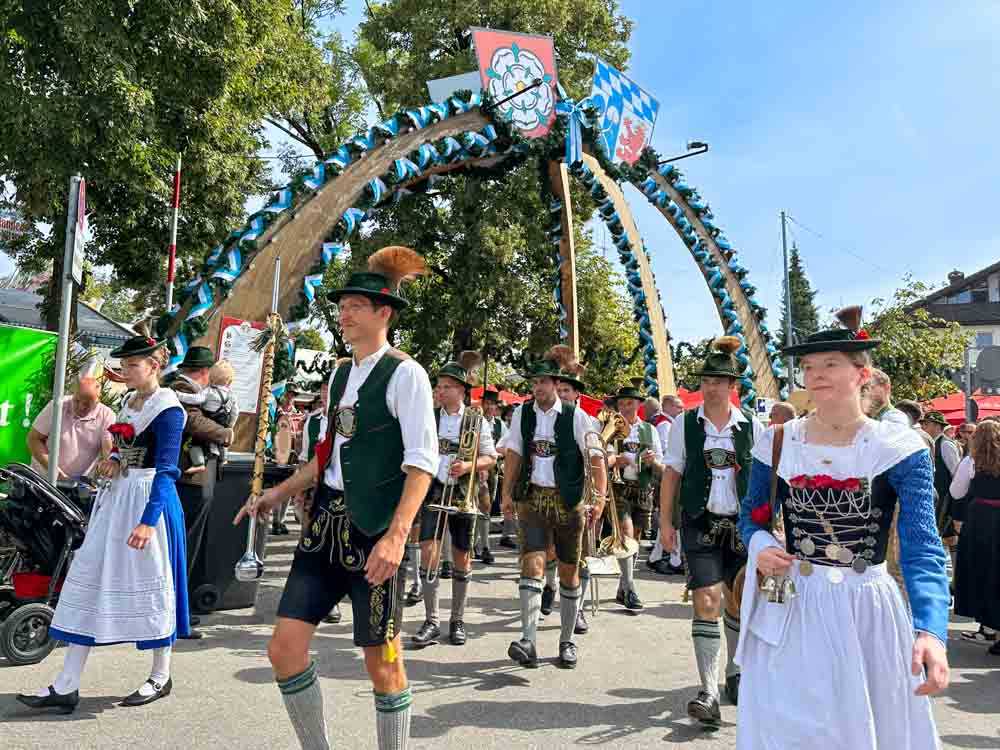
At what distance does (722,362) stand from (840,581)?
2.52 m

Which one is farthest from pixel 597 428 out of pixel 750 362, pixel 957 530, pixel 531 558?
pixel 750 362

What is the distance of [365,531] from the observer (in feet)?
10.8

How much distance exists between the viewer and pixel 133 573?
4.72m

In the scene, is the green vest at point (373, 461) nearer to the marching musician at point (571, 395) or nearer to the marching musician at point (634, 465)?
the marching musician at point (571, 395)

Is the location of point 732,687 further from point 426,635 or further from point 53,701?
point 53,701

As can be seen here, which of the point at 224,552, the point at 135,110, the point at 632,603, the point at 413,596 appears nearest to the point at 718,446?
the point at 632,603

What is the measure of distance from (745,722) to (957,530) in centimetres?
737

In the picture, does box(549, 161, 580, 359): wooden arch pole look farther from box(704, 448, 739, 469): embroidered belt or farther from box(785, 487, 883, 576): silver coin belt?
box(785, 487, 883, 576): silver coin belt

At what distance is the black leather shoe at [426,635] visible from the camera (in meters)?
6.36

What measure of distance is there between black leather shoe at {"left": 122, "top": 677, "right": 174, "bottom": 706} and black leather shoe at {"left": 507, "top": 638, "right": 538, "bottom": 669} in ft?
7.18

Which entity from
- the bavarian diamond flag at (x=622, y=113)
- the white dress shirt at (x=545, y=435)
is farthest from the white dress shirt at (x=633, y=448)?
the bavarian diamond flag at (x=622, y=113)

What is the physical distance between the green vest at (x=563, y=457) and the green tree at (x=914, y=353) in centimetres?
2127

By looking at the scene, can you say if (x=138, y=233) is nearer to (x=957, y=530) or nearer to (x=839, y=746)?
(x=957, y=530)

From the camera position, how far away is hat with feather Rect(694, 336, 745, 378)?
5.07 metres
